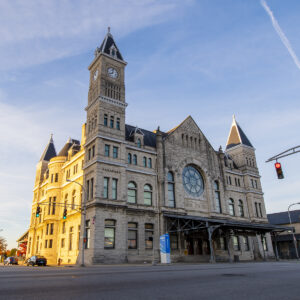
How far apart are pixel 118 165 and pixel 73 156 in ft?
41.3

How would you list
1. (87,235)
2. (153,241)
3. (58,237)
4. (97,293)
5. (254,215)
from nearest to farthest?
(97,293) → (87,235) → (153,241) → (58,237) → (254,215)

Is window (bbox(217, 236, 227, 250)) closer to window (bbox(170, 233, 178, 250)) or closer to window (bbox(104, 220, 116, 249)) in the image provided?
window (bbox(170, 233, 178, 250))

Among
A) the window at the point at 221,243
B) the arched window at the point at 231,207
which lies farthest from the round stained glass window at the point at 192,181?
the window at the point at 221,243

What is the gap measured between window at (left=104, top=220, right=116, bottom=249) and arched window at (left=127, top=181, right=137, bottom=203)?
4504 millimetres

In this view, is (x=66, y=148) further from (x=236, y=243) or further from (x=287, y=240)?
(x=287, y=240)

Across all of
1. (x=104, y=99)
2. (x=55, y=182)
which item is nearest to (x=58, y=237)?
(x=55, y=182)

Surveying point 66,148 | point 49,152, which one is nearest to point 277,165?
point 66,148

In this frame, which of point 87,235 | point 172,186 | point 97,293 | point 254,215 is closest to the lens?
point 97,293

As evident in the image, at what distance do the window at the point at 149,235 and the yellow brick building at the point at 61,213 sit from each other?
9.27 m

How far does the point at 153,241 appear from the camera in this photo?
37.4 m

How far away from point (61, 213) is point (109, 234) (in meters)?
16.5

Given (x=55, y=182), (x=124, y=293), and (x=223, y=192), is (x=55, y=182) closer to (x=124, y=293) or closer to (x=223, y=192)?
(x=223, y=192)

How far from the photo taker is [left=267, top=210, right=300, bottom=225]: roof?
2734 inches

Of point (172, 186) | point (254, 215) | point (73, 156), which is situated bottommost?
point (254, 215)
